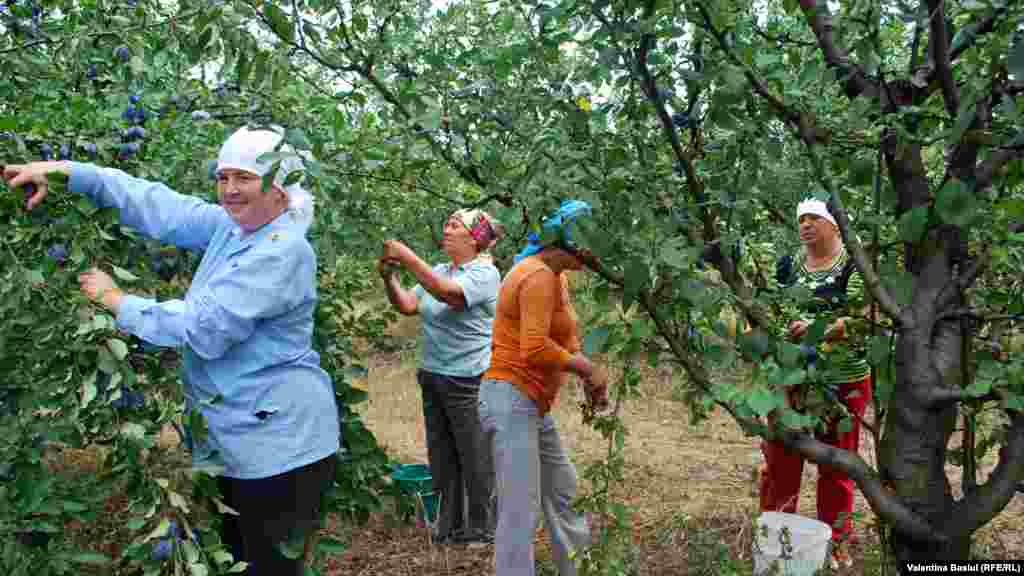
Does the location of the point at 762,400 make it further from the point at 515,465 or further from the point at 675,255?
the point at 515,465

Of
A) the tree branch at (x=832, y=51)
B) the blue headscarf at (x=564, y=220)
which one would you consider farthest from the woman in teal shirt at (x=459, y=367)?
the tree branch at (x=832, y=51)

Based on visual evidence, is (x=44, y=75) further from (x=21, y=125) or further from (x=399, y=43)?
(x=399, y=43)

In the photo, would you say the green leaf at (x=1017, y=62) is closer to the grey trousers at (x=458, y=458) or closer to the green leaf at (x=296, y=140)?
the green leaf at (x=296, y=140)

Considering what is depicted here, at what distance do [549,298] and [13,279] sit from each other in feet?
5.71

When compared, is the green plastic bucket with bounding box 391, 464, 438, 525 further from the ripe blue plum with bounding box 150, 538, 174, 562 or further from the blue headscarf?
the blue headscarf

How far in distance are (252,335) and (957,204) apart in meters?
1.44

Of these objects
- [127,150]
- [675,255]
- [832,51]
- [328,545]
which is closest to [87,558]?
[328,545]

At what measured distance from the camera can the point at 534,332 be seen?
3131mm

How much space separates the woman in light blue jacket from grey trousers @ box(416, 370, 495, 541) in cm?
200

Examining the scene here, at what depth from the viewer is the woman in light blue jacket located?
6.63 ft

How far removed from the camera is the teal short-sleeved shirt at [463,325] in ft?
13.7

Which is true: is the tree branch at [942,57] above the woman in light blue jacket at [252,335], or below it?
above

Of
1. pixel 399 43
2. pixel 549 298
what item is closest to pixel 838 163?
pixel 399 43

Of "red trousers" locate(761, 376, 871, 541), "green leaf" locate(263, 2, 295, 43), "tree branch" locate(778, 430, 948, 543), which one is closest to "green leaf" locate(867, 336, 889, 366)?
"tree branch" locate(778, 430, 948, 543)
